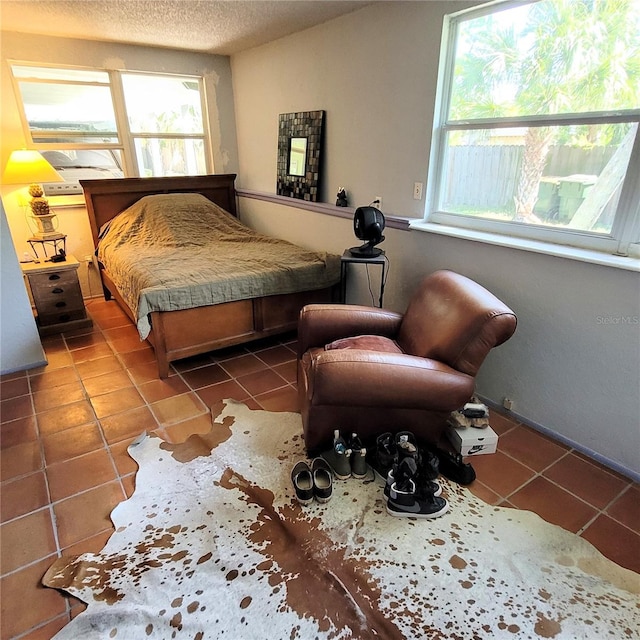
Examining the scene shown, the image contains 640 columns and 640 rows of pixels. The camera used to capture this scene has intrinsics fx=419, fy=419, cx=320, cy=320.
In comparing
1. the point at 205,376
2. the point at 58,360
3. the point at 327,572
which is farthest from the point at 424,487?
the point at 58,360

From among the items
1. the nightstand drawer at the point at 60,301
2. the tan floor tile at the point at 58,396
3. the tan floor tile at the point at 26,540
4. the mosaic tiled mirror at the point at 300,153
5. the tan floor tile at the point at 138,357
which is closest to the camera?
Result: the tan floor tile at the point at 26,540

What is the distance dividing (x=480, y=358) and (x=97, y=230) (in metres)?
3.54

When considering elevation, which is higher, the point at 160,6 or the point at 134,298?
the point at 160,6

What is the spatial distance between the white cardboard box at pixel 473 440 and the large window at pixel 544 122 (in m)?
0.97

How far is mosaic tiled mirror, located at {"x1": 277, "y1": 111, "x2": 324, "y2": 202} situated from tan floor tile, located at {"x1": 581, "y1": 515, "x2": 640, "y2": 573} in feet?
8.95

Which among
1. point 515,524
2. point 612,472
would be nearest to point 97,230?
point 515,524

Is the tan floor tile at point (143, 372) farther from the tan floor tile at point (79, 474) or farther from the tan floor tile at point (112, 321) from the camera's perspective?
the tan floor tile at point (112, 321)

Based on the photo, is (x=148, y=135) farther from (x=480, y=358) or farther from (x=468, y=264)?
(x=480, y=358)

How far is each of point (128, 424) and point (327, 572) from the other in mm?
1330

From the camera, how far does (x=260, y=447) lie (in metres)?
2.01

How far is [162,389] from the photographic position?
99.2 inches

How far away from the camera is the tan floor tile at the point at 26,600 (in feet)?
4.18

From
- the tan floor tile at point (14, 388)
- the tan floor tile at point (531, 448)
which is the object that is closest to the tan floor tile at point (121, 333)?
the tan floor tile at point (14, 388)

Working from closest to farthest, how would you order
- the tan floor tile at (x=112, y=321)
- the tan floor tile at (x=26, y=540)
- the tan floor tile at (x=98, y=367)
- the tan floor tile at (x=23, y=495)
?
the tan floor tile at (x=26, y=540) < the tan floor tile at (x=23, y=495) < the tan floor tile at (x=98, y=367) < the tan floor tile at (x=112, y=321)
